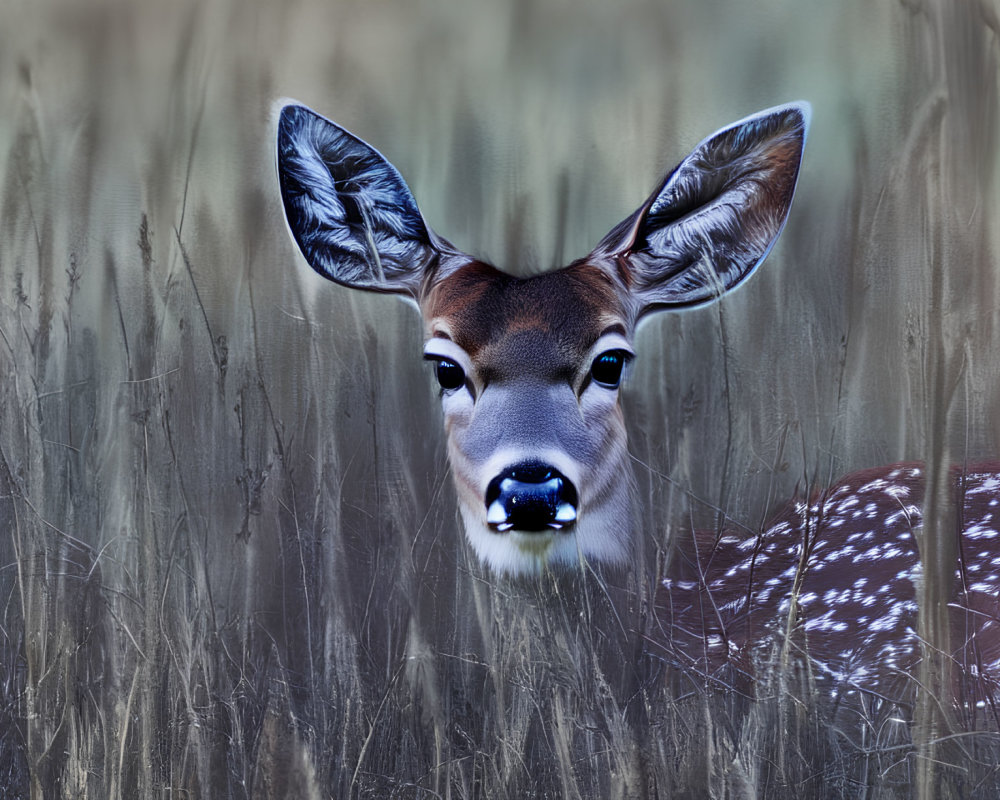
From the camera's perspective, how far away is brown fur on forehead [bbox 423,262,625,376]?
128 inches

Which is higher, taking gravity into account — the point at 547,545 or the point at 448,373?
the point at 448,373

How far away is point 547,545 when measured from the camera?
3.28 m

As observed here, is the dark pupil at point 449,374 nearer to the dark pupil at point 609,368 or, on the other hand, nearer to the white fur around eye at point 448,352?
the white fur around eye at point 448,352

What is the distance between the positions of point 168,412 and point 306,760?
1353 millimetres

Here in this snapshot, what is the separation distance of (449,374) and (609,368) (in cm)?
56

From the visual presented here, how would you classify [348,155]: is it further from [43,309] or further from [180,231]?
[43,309]

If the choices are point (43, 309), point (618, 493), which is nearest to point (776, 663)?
point (618, 493)

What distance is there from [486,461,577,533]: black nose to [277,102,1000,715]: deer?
0.05 metres

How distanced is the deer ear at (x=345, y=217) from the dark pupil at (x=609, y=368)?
730 millimetres

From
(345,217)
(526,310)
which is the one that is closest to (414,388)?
(526,310)

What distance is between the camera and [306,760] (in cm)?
340

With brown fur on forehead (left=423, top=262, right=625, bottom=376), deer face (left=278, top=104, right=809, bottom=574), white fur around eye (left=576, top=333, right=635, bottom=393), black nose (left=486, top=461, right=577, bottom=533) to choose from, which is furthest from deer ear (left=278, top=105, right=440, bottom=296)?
black nose (left=486, top=461, right=577, bottom=533)

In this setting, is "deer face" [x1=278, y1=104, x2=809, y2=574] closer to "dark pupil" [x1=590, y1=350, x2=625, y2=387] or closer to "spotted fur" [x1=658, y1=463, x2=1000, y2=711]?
"dark pupil" [x1=590, y1=350, x2=625, y2=387]

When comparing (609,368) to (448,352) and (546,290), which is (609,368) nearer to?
(546,290)
